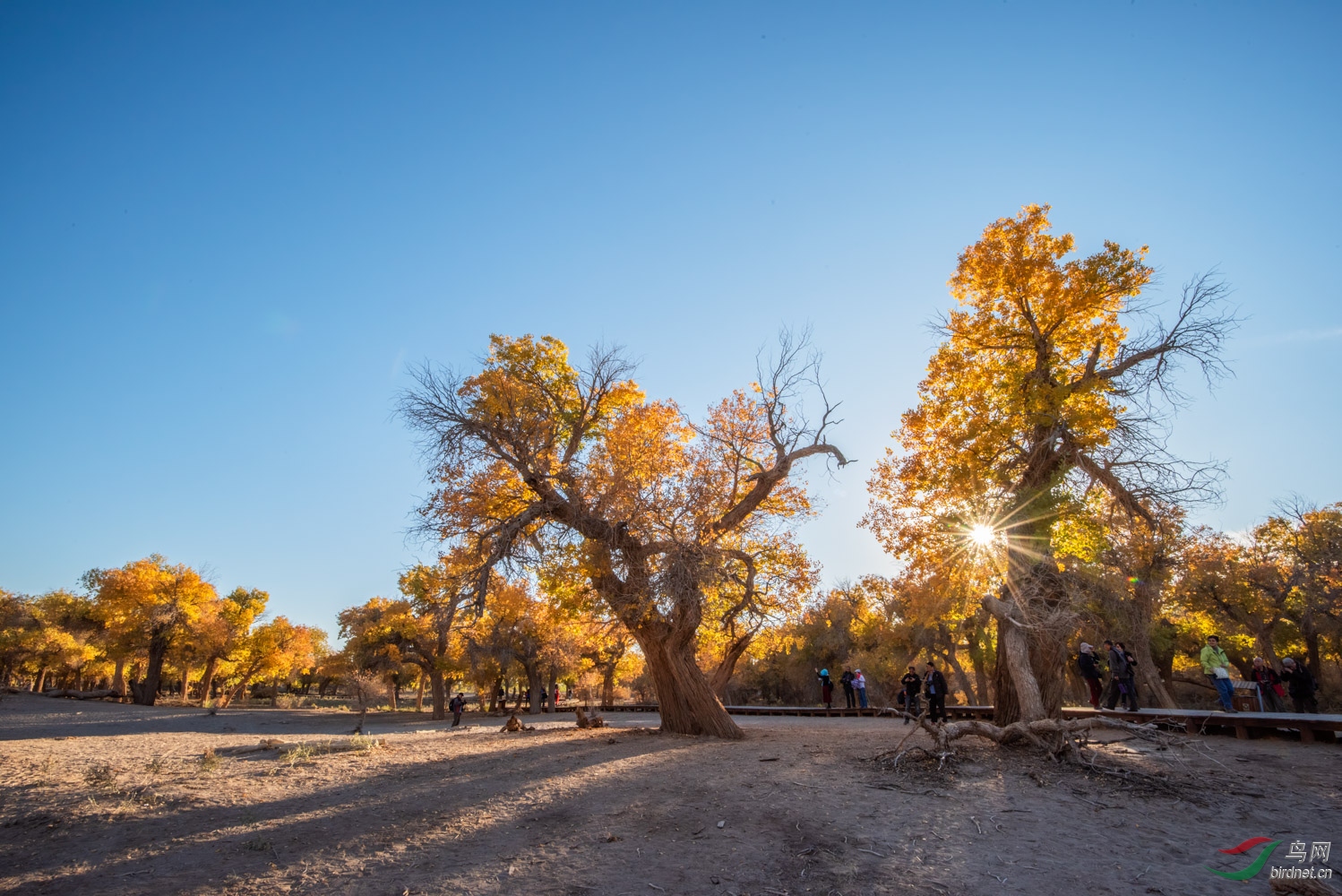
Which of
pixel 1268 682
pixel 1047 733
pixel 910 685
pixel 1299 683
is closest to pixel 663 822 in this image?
pixel 1047 733

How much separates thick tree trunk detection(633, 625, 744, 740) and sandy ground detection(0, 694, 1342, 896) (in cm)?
267

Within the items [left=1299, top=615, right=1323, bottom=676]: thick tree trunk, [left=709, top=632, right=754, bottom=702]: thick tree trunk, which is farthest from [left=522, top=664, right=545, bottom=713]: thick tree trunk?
[left=1299, top=615, right=1323, bottom=676]: thick tree trunk

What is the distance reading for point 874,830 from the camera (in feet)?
18.9

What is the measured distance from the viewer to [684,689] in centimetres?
1309

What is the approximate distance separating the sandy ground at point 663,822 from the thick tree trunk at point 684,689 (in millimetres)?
2667

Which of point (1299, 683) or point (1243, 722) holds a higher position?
point (1299, 683)

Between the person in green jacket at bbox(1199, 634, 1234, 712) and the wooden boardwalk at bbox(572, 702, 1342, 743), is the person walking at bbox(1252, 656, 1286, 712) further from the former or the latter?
the wooden boardwalk at bbox(572, 702, 1342, 743)

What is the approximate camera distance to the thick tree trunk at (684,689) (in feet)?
42.5

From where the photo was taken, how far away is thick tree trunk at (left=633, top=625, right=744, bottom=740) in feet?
42.5

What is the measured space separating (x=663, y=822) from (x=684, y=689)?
6.96 m

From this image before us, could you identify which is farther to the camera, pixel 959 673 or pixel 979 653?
pixel 979 653

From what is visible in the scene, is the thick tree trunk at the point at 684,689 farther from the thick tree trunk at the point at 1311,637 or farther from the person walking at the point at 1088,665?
the thick tree trunk at the point at 1311,637

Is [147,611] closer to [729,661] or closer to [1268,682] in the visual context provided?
[729,661]

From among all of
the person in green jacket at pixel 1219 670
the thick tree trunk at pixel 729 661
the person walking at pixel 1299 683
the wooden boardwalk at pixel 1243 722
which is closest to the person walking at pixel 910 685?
the wooden boardwalk at pixel 1243 722
